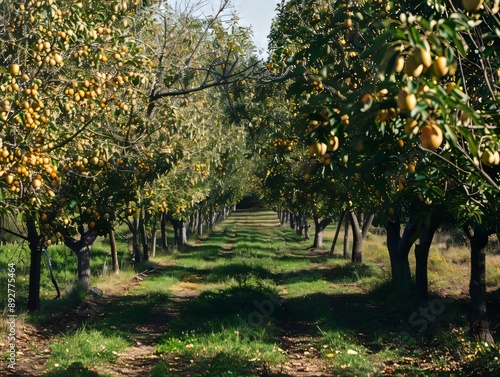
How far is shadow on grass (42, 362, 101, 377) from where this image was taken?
8.73 meters

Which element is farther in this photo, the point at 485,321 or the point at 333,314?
the point at 333,314

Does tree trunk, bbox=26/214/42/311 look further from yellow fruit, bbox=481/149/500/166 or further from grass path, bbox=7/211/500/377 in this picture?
yellow fruit, bbox=481/149/500/166

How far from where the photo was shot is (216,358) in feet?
32.3

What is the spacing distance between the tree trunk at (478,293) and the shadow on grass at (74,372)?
7193 mm

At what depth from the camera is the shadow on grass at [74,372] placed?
28.6 ft

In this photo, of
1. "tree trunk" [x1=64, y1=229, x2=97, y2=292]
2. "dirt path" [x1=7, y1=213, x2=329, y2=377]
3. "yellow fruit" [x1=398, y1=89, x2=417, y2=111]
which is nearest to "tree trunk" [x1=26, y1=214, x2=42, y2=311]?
"dirt path" [x1=7, y1=213, x2=329, y2=377]

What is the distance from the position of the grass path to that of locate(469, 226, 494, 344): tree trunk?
0.34 metres

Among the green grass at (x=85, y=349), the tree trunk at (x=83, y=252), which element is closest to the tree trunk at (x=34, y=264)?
the green grass at (x=85, y=349)

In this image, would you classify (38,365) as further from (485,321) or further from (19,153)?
(485,321)

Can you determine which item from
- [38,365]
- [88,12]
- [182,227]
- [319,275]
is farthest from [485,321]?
[182,227]

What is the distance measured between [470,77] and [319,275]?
17007 millimetres

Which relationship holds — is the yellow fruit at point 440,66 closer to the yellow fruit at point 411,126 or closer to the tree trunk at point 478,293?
the yellow fruit at point 411,126

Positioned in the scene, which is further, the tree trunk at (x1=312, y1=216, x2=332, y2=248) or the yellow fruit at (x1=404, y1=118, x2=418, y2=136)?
the tree trunk at (x1=312, y1=216, x2=332, y2=248)

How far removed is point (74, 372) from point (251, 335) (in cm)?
407
